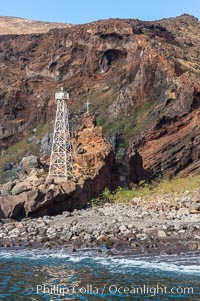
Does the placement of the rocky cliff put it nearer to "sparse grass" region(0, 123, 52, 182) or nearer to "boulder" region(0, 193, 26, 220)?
"boulder" region(0, 193, 26, 220)

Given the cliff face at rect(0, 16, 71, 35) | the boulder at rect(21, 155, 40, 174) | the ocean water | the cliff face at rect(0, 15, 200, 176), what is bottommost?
the ocean water

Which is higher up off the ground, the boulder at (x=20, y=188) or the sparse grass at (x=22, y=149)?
the sparse grass at (x=22, y=149)

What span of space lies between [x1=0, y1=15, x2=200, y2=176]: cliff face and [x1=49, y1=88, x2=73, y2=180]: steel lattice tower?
23.3ft

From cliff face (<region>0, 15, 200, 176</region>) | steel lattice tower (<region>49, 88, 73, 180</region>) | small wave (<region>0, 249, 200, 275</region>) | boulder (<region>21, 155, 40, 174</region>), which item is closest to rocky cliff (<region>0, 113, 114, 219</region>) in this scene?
boulder (<region>21, 155, 40, 174</region>)

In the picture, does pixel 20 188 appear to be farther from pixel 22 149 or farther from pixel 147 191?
pixel 22 149

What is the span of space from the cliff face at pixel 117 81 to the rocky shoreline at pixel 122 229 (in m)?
15.5

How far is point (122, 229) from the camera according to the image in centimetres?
2309

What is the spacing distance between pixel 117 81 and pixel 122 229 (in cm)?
5751

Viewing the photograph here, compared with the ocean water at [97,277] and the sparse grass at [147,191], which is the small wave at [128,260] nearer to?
the ocean water at [97,277]

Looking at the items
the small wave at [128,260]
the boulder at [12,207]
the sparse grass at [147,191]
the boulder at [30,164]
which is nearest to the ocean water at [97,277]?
the small wave at [128,260]

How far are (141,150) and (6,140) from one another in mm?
41298

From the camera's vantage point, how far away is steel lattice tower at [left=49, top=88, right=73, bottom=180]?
3712 cm

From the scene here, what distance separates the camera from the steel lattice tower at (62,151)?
37.1m

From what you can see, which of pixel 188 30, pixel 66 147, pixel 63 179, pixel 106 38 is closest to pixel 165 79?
pixel 106 38
